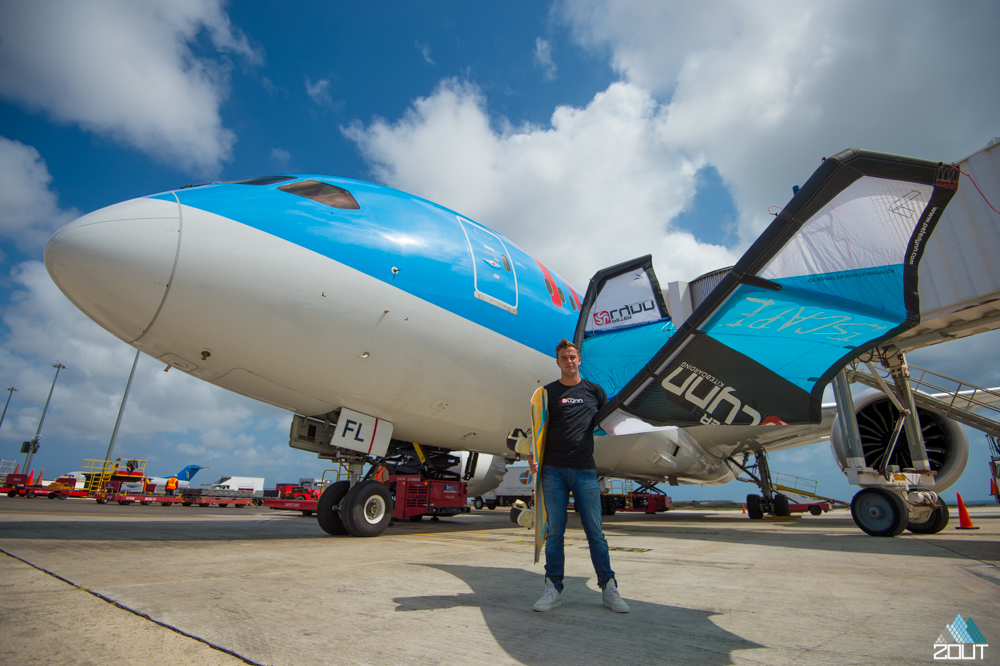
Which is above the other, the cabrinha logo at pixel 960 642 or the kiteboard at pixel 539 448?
the kiteboard at pixel 539 448

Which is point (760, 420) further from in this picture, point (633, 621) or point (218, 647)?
point (218, 647)

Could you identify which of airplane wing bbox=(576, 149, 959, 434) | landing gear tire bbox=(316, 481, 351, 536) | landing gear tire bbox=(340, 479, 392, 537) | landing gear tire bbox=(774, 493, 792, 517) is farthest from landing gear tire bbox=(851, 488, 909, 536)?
landing gear tire bbox=(774, 493, 792, 517)

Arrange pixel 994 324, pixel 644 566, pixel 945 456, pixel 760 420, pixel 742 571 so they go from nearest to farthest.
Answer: pixel 760 420 < pixel 742 571 < pixel 644 566 < pixel 994 324 < pixel 945 456

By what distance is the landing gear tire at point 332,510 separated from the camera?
700cm

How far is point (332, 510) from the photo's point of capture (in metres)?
7.02

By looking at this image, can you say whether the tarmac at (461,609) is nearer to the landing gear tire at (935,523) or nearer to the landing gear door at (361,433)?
the landing gear door at (361,433)

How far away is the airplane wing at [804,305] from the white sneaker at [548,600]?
1.14 meters

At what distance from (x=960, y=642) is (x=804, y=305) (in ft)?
5.83

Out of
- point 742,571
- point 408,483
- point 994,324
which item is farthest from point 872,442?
point 408,483

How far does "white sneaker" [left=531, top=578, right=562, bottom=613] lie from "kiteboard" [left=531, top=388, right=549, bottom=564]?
0.76ft

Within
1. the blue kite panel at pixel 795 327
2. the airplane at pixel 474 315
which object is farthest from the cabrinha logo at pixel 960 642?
the blue kite panel at pixel 795 327

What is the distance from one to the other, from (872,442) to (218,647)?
1179 centimetres

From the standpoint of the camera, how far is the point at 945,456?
31.1 ft

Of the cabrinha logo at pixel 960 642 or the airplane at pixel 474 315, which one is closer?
the cabrinha logo at pixel 960 642
